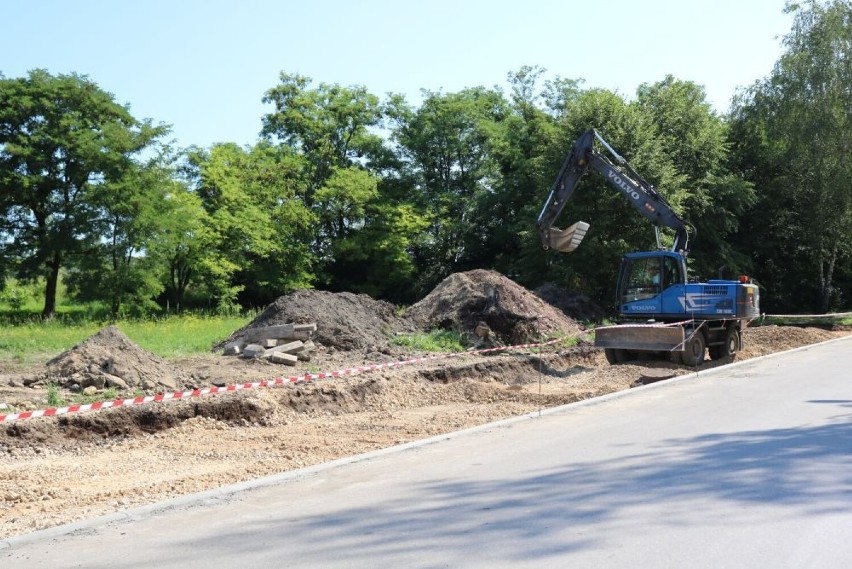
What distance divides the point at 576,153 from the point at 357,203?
1112 inches

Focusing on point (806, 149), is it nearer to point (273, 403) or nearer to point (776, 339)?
point (776, 339)

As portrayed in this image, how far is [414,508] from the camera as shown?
254 inches

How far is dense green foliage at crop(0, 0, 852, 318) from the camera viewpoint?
33406mm

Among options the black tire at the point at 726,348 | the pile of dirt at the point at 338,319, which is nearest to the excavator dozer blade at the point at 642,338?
the black tire at the point at 726,348

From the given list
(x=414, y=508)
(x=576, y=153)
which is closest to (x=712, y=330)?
(x=576, y=153)

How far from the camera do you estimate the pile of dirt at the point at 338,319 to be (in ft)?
60.4

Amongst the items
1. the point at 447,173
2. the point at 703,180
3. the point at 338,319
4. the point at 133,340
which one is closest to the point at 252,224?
the point at 447,173

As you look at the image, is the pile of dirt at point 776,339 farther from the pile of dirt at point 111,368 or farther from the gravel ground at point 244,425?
the pile of dirt at point 111,368

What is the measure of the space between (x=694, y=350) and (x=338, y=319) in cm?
863

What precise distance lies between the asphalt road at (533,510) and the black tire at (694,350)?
312 inches

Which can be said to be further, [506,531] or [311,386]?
[311,386]

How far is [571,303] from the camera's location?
27.8 meters

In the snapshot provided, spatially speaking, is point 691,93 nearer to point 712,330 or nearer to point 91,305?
point 712,330

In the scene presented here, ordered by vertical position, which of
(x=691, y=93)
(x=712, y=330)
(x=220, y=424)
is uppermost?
(x=691, y=93)
